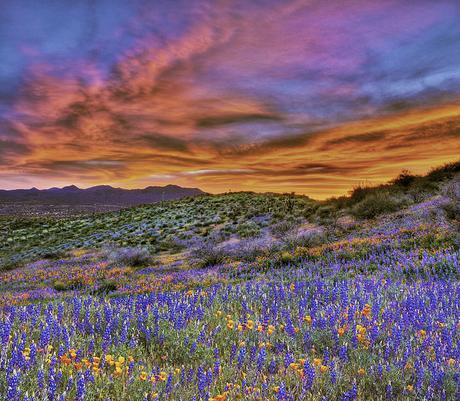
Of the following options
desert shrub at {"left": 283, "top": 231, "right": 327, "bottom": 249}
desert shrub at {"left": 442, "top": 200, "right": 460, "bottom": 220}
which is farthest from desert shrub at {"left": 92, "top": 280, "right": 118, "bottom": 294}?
desert shrub at {"left": 442, "top": 200, "right": 460, "bottom": 220}

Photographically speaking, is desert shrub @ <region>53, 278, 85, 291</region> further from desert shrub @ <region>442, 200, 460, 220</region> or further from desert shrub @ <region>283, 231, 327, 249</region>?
desert shrub @ <region>442, 200, 460, 220</region>

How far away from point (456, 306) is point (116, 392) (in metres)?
4.44

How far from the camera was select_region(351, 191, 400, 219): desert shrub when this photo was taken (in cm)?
2336

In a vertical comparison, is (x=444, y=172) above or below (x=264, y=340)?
above

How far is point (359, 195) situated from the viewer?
30.3 meters

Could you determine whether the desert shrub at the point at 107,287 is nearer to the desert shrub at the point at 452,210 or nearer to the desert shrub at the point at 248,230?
the desert shrub at the point at 452,210

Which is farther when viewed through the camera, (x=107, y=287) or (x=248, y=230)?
(x=248, y=230)

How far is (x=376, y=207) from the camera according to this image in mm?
23781

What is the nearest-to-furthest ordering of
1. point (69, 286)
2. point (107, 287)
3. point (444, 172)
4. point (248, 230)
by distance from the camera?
point (107, 287)
point (69, 286)
point (248, 230)
point (444, 172)

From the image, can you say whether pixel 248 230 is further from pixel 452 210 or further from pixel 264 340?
pixel 264 340

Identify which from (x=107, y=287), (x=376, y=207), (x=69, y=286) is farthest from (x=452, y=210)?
(x=69, y=286)

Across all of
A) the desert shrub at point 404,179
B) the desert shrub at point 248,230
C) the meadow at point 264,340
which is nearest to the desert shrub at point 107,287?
the meadow at point 264,340

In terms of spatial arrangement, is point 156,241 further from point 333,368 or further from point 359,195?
point 333,368

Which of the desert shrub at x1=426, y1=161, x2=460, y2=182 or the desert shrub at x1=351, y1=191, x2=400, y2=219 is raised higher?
the desert shrub at x1=426, y1=161, x2=460, y2=182
